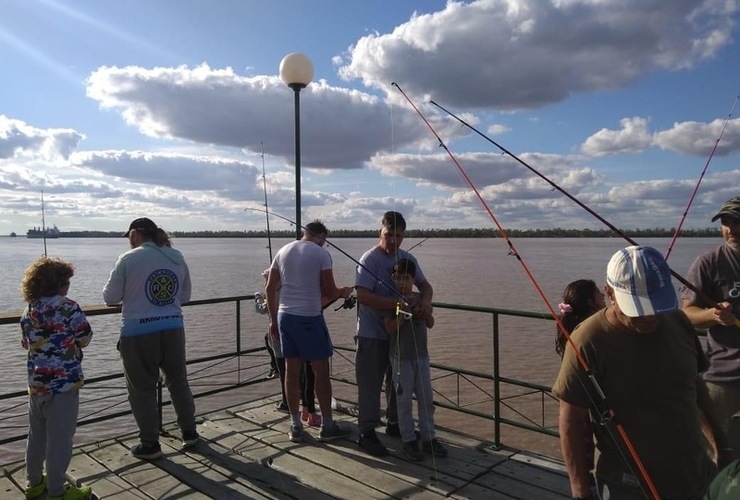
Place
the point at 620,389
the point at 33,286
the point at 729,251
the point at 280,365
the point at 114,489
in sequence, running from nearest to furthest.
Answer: the point at 620,389
the point at 729,251
the point at 33,286
the point at 114,489
the point at 280,365

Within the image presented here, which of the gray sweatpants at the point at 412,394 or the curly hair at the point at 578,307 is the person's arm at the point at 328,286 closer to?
the gray sweatpants at the point at 412,394

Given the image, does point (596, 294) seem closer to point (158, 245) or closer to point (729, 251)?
point (729, 251)

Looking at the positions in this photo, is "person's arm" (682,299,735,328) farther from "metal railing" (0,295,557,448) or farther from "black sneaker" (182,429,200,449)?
"black sneaker" (182,429,200,449)

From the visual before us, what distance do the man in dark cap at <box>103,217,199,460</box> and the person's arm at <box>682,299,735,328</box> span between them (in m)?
3.21

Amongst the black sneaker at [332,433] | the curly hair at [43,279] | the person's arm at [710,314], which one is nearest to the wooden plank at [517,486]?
the black sneaker at [332,433]

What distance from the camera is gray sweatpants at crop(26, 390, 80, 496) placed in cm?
312

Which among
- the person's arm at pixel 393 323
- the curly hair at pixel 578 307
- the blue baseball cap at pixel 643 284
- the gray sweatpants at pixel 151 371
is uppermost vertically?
the blue baseball cap at pixel 643 284

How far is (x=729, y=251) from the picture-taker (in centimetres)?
284

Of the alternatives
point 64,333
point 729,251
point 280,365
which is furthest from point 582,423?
point 280,365

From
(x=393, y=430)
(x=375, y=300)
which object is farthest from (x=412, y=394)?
(x=375, y=300)

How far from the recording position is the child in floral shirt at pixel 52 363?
3098mm

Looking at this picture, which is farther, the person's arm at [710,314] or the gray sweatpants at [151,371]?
the gray sweatpants at [151,371]

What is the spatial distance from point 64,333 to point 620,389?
9.61ft

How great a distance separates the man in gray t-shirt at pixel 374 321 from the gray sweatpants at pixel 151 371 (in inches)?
51.2
